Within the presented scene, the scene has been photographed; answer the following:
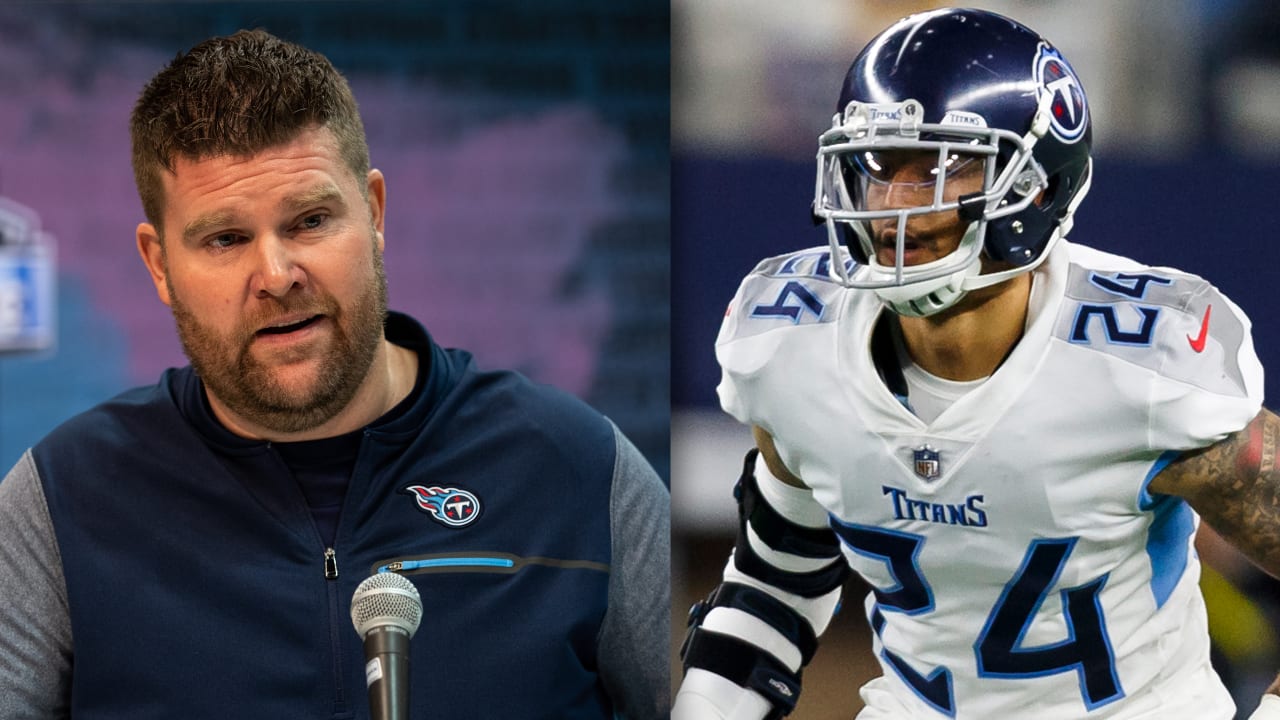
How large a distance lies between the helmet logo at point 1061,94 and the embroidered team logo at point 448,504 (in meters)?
0.86

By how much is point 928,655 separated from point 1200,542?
1.17 feet

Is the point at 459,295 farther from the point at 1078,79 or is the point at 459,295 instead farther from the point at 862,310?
the point at 1078,79

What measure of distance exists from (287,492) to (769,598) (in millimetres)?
649

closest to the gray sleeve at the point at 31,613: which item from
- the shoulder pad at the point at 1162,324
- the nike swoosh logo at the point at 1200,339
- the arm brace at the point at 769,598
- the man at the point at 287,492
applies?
the man at the point at 287,492

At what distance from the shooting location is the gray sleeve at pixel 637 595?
5.98 ft

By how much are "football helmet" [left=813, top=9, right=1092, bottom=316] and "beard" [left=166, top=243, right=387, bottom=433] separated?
0.57 m

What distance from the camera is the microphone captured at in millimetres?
1165

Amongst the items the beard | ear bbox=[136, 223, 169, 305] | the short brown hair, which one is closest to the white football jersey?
the beard

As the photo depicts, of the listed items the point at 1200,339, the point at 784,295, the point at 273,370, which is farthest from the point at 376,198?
the point at 1200,339

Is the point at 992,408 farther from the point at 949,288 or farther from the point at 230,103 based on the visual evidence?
the point at 230,103

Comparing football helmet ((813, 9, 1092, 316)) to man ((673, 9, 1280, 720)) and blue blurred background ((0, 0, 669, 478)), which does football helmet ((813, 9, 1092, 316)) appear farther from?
blue blurred background ((0, 0, 669, 478))

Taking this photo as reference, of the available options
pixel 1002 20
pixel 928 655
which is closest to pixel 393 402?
pixel 928 655

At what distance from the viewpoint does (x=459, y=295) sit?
2.15m

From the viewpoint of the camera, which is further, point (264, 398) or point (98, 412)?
point (98, 412)
